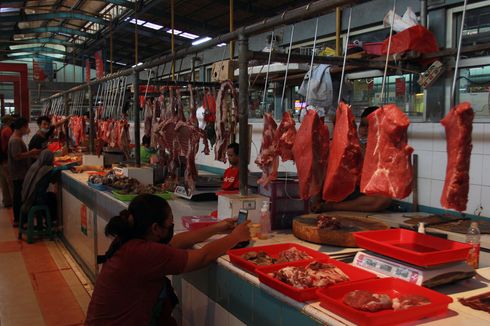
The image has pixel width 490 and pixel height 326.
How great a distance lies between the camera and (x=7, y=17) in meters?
11.9

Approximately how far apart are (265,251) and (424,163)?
2424 millimetres

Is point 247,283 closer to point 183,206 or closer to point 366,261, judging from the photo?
point 366,261

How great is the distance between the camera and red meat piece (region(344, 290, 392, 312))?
1520mm

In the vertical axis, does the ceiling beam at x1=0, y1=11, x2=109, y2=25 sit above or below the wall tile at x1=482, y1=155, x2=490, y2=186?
above

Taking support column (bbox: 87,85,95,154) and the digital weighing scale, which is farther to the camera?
support column (bbox: 87,85,95,154)

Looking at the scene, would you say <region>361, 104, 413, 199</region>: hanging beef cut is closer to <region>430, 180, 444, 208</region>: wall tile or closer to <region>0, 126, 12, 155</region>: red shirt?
<region>430, 180, 444, 208</region>: wall tile

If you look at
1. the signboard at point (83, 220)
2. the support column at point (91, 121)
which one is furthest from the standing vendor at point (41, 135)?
the signboard at point (83, 220)

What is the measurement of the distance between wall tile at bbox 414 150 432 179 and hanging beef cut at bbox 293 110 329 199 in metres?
2.00

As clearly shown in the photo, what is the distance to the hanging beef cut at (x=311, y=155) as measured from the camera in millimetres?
2479

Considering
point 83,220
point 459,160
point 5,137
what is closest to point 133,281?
point 459,160

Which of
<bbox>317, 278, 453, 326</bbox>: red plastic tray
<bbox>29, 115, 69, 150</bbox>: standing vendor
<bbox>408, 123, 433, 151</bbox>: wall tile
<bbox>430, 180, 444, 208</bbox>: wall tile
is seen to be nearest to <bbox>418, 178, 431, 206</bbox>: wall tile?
<bbox>430, 180, 444, 208</bbox>: wall tile

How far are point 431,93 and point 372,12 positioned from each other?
144 cm

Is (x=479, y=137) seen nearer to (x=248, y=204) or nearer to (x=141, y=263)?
(x=248, y=204)

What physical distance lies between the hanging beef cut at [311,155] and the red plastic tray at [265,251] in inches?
10.8
